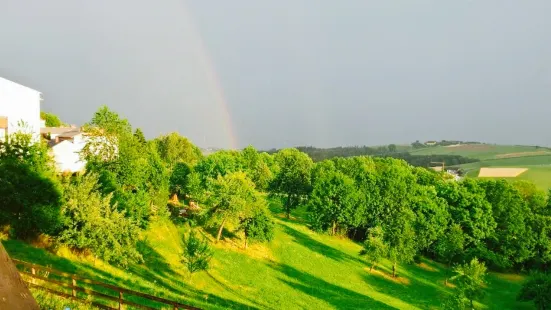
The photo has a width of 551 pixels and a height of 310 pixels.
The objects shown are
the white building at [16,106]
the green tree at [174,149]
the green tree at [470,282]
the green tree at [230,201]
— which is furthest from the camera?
the green tree at [174,149]

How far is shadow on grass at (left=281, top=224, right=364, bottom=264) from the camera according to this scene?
60.0 metres

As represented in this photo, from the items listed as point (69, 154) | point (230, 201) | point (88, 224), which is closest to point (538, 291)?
point (230, 201)

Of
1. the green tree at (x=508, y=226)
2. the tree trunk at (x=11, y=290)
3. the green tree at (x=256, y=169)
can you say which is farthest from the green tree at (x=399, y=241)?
the tree trunk at (x=11, y=290)

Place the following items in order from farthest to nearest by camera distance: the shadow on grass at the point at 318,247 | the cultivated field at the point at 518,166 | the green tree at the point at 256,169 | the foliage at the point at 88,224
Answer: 1. the cultivated field at the point at 518,166
2. the green tree at the point at 256,169
3. the shadow on grass at the point at 318,247
4. the foliage at the point at 88,224

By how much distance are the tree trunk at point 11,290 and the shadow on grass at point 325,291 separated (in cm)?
3957

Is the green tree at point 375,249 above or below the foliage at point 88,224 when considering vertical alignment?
below

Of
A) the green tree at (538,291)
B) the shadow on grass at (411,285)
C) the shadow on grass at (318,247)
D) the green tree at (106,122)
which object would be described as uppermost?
the green tree at (106,122)

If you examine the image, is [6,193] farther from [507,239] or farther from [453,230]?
→ [507,239]

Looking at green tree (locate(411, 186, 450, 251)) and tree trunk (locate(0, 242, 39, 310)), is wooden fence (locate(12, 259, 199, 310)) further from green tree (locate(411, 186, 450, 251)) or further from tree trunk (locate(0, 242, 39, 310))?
green tree (locate(411, 186, 450, 251))

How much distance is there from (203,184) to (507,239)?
5463 cm

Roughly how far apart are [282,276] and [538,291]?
30474 millimetres

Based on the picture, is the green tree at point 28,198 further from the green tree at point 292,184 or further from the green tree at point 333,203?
the green tree at point 292,184

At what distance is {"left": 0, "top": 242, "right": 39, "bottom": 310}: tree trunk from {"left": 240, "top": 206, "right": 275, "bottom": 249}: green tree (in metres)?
48.9

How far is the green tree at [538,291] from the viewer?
151 feet
